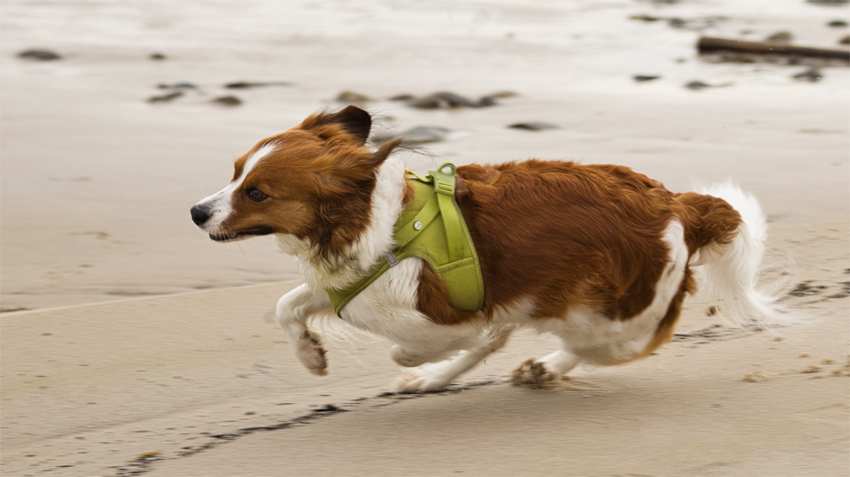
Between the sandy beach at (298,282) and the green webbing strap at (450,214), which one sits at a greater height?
the green webbing strap at (450,214)

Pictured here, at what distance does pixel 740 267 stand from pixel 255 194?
1.90m

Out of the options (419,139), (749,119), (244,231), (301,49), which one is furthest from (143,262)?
(301,49)

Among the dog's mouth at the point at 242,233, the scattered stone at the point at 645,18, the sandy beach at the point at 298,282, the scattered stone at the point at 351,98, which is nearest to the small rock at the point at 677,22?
the scattered stone at the point at 645,18

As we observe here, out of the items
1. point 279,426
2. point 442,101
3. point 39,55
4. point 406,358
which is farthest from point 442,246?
point 39,55

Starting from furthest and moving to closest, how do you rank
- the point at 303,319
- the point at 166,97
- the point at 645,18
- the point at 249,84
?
the point at 645,18 → the point at 249,84 → the point at 166,97 → the point at 303,319

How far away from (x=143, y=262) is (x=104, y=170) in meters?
2.11

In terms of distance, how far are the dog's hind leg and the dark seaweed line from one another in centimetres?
3

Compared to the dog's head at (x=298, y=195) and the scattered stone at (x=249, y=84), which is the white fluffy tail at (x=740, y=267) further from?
the scattered stone at (x=249, y=84)

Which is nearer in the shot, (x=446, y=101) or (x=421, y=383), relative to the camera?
(x=421, y=383)

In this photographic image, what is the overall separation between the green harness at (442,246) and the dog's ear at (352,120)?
13.8 inches

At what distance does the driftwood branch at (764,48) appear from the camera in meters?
11.8

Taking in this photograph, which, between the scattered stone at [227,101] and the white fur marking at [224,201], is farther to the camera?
the scattered stone at [227,101]

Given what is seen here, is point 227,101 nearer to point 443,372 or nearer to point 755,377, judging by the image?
point 443,372

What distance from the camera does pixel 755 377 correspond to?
12.7 ft
